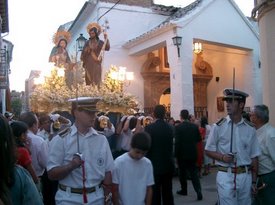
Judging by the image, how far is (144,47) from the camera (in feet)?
62.0

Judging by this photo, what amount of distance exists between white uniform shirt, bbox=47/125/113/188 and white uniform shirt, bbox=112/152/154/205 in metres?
0.52

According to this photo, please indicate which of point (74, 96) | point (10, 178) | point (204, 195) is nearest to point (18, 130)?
point (10, 178)

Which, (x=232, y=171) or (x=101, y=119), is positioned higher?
(x=101, y=119)

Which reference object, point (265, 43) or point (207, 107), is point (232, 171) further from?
point (207, 107)

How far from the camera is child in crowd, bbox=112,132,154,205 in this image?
14.0 feet

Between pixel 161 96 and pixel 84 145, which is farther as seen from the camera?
pixel 161 96

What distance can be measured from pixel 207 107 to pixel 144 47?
5.09 m

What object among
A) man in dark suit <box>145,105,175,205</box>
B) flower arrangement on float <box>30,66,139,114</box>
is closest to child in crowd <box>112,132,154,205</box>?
man in dark suit <box>145,105,175,205</box>

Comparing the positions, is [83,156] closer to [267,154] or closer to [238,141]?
[238,141]

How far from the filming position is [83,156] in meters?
3.70

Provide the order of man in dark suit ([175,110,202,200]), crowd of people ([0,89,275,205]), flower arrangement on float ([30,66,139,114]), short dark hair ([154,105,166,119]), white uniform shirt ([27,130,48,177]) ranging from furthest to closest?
flower arrangement on float ([30,66,139,114]) < man in dark suit ([175,110,202,200]) < short dark hair ([154,105,166,119]) < white uniform shirt ([27,130,48,177]) < crowd of people ([0,89,275,205])

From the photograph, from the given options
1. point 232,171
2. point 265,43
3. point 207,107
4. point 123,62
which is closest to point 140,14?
point 123,62

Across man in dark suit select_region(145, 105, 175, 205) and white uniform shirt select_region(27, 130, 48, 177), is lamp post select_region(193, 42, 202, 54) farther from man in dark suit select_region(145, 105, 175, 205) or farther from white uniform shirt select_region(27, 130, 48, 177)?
white uniform shirt select_region(27, 130, 48, 177)

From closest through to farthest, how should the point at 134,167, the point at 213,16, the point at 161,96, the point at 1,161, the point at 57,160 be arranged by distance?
the point at 1,161 < the point at 57,160 < the point at 134,167 < the point at 213,16 < the point at 161,96
